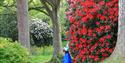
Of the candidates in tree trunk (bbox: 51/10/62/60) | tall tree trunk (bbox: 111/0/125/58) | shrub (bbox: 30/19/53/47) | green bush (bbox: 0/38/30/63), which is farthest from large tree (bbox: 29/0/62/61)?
green bush (bbox: 0/38/30/63)

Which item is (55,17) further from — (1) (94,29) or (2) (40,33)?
(1) (94,29)

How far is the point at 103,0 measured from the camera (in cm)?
1154

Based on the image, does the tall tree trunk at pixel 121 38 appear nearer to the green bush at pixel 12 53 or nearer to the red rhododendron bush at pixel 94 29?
the red rhododendron bush at pixel 94 29

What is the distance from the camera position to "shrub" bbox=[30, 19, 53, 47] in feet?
96.6

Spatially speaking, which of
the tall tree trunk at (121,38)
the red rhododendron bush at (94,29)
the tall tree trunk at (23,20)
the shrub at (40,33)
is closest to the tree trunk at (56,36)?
the tall tree trunk at (23,20)

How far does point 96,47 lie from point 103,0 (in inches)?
56.8

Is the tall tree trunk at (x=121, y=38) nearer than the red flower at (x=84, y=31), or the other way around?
the tall tree trunk at (x=121, y=38)

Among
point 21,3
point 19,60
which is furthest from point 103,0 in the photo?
point 21,3

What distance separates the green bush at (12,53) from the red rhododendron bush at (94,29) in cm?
257

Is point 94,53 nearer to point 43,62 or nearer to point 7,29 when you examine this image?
point 43,62

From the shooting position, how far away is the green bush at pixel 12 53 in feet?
29.6

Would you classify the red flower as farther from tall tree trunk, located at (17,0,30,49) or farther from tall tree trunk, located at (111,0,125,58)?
tall tree trunk, located at (17,0,30,49)

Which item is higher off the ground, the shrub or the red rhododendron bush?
the red rhododendron bush

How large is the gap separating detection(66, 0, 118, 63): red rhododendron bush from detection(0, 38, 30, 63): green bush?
8.44ft
